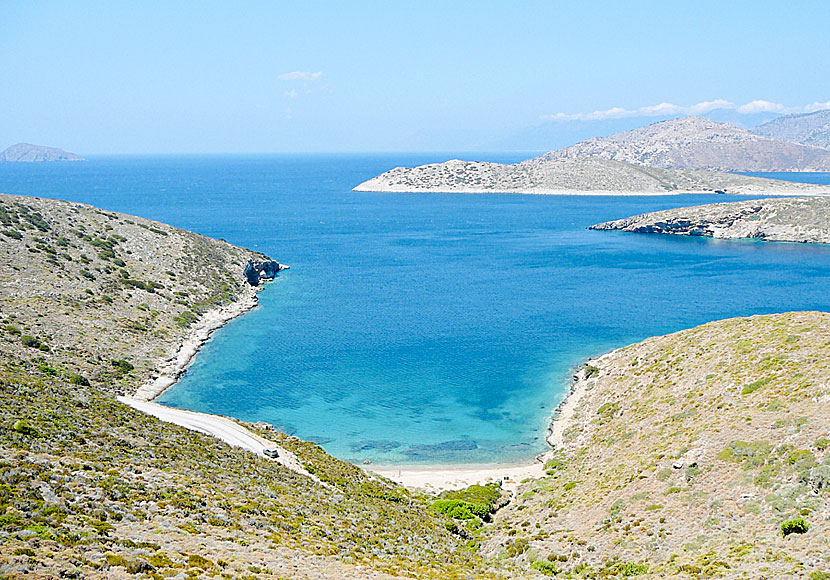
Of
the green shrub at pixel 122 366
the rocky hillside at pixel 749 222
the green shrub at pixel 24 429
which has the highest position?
the rocky hillside at pixel 749 222

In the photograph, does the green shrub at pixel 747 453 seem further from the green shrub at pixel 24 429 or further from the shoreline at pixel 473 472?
the green shrub at pixel 24 429

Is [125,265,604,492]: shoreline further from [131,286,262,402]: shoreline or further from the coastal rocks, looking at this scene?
the coastal rocks

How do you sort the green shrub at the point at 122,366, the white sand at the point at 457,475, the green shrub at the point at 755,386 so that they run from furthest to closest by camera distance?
the green shrub at the point at 122,366 → the white sand at the point at 457,475 → the green shrub at the point at 755,386

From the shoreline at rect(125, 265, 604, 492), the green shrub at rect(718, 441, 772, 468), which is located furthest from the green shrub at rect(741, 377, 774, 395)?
the shoreline at rect(125, 265, 604, 492)

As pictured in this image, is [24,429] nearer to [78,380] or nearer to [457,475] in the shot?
[78,380]

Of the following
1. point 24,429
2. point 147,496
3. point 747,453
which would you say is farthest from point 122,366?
point 747,453

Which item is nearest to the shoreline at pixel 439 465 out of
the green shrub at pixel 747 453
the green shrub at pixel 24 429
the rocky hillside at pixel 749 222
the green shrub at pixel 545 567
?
the green shrub at pixel 545 567

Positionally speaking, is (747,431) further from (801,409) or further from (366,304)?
(366,304)
